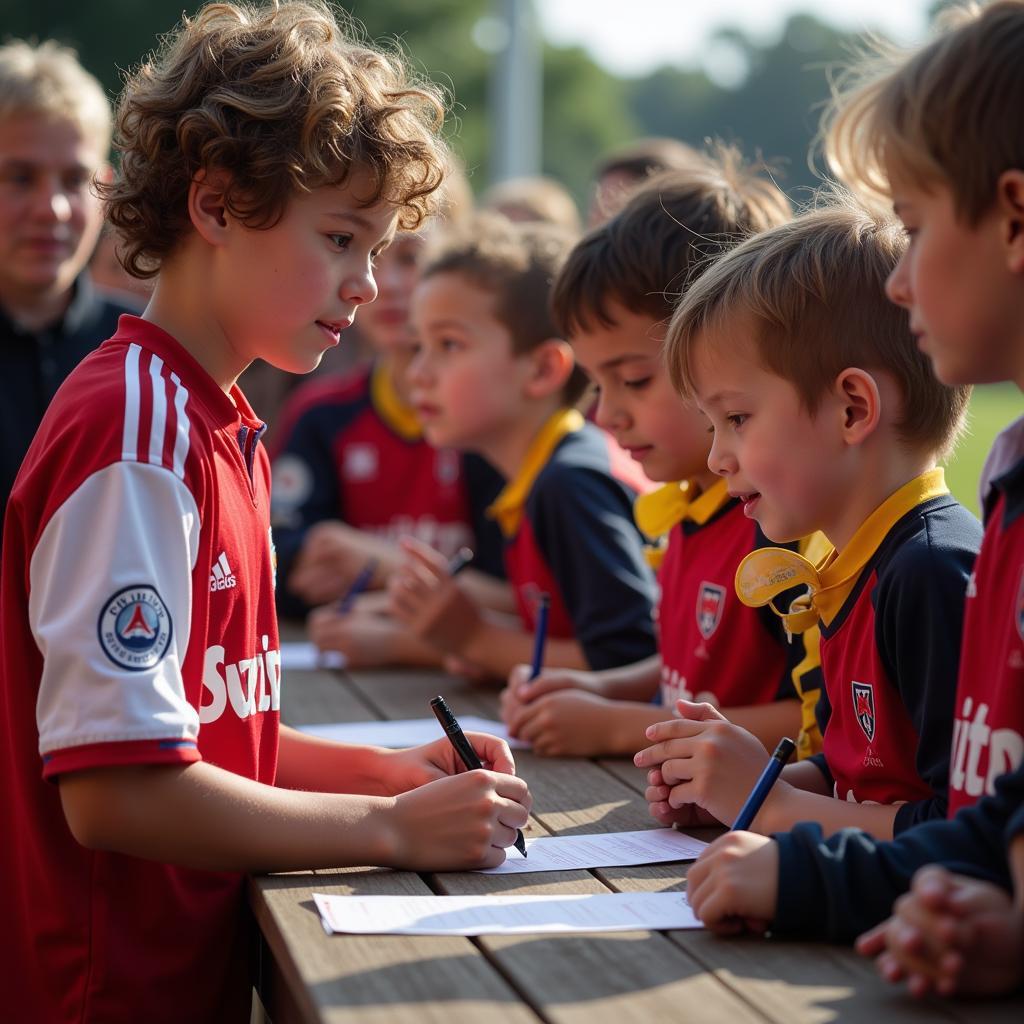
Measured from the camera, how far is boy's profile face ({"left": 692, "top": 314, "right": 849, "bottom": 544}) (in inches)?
66.7

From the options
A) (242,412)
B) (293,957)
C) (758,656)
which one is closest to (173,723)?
(293,957)

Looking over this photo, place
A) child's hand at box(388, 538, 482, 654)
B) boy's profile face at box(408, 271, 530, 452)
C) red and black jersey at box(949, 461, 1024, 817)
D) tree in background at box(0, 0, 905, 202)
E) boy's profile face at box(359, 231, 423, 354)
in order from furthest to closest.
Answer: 1. tree in background at box(0, 0, 905, 202)
2. boy's profile face at box(359, 231, 423, 354)
3. boy's profile face at box(408, 271, 530, 452)
4. child's hand at box(388, 538, 482, 654)
5. red and black jersey at box(949, 461, 1024, 817)

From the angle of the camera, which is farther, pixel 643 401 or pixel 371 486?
pixel 371 486

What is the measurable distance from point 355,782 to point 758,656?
63 centimetres

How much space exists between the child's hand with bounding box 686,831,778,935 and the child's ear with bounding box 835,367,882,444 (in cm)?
53

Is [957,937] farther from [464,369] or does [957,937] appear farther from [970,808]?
[464,369]

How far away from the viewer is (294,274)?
1.69 metres

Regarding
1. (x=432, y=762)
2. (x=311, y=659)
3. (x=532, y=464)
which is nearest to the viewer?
(x=432, y=762)

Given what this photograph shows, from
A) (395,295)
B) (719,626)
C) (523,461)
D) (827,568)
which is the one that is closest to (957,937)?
(827,568)

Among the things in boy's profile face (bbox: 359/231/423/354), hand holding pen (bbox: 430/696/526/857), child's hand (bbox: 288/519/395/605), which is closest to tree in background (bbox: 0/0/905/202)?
boy's profile face (bbox: 359/231/423/354)

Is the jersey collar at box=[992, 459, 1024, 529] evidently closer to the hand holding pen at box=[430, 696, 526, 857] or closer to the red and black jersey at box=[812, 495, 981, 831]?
the red and black jersey at box=[812, 495, 981, 831]

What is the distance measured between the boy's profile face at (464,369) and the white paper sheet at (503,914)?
5.68 ft

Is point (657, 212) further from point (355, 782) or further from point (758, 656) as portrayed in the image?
point (355, 782)

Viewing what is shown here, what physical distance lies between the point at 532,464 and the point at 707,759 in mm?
1429
